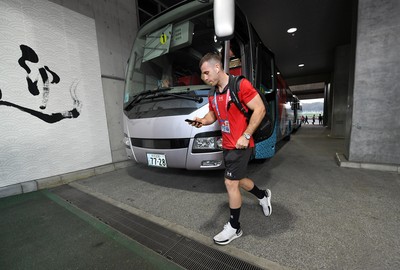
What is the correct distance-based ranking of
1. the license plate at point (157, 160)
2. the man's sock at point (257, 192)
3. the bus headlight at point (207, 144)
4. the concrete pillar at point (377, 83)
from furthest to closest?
the concrete pillar at point (377, 83) < the license plate at point (157, 160) < the bus headlight at point (207, 144) < the man's sock at point (257, 192)

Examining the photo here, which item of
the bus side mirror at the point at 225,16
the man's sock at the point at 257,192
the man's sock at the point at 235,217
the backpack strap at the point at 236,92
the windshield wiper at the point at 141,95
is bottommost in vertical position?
the man's sock at the point at 235,217

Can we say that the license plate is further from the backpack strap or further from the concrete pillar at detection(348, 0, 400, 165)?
the concrete pillar at detection(348, 0, 400, 165)

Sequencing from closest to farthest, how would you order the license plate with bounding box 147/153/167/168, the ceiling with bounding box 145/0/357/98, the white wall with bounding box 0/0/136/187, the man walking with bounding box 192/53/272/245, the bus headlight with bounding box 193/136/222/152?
the man walking with bounding box 192/53/272/245 < the bus headlight with bounding box 193/136/222/152 < the license plate with bounding box 147/153/167/168 < the white wall with bounding box 0/0/136/187 < the ceiling with bounding box 145/0/357/98

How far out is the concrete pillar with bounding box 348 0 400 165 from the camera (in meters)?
2.77

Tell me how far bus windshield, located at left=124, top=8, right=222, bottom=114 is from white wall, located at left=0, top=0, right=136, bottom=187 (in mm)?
1175

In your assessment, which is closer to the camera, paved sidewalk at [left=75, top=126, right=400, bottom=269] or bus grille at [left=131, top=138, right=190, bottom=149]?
paved sidewalk at [left=75, top=126, right=400, bottom=269]

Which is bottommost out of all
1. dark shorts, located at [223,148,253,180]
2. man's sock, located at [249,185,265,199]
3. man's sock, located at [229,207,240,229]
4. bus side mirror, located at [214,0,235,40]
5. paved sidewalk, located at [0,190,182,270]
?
paved sidewalk, located at [0,190,182,270]

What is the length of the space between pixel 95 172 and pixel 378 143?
17.5 feet

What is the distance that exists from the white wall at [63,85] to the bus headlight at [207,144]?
8.29 ft

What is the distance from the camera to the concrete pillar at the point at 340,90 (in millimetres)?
7656

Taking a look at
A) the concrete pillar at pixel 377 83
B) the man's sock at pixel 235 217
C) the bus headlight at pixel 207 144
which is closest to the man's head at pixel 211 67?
the bus headlight at pixel 207 144

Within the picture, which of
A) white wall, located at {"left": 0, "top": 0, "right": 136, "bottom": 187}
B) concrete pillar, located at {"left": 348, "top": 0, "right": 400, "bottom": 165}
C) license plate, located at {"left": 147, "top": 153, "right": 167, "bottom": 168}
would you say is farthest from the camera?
concrete pillar, located at {"left": 348, "top": 0, "right": 400, "bottom": 165}

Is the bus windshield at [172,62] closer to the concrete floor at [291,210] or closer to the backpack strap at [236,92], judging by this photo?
the backpack strap at [236,92]

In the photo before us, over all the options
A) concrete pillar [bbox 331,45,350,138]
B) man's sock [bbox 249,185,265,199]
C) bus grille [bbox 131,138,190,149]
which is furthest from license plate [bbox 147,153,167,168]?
concrete pillar [bbox 331,45,350,138]
